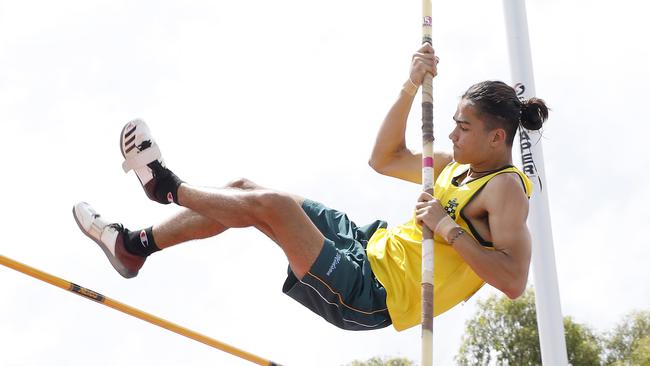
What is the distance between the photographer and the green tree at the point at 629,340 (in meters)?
19.5

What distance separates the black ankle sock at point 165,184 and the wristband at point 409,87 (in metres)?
1.34

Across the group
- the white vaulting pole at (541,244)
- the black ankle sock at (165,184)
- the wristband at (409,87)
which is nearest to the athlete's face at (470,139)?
the wristband at (409,87)

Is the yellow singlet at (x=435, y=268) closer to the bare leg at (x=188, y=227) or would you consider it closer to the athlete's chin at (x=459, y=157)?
the athlete's chin at (x=459, y=157)

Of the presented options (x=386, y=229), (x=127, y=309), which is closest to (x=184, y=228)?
(x=127, y=309)

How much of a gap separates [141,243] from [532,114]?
2.11 metres

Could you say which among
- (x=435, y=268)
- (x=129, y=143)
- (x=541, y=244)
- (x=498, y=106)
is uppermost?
(x=541, y=244)

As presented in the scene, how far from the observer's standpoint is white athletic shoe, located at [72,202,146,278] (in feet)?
17.5

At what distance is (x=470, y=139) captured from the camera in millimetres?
5129

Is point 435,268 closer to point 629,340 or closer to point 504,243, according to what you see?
point 504,243

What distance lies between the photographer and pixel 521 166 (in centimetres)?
791

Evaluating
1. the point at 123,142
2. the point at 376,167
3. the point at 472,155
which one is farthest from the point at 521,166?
the point at 123,142

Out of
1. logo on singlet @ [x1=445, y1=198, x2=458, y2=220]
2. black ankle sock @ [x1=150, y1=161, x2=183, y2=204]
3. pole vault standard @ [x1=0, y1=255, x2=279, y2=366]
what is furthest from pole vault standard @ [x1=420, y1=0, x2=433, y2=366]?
pole vault standard @ [x1=0, y1=255, x2=279, y2=366]

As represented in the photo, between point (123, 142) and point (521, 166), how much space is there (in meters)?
3.69

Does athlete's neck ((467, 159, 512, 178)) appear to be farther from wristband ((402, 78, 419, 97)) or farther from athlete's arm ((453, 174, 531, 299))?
wristband ((402, 78, 419, 97))
